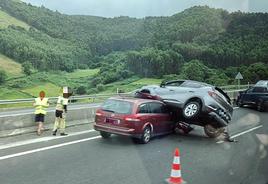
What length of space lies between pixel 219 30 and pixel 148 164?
43.6m

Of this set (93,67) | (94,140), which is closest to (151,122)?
(94,140)

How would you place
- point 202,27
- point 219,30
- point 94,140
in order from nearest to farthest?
point 94,140 → point 219,30 → point 202,27

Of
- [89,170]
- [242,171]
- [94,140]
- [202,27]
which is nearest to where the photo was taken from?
[89,170]

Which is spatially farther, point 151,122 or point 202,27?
point 202,27

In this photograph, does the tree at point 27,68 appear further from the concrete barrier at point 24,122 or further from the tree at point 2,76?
the concrete barrier at point 24,122

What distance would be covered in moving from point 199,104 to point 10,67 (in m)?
74.1

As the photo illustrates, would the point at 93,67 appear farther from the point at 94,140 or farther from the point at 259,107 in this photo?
the point at 94,140

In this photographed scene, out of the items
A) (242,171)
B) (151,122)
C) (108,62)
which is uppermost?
(108,62)

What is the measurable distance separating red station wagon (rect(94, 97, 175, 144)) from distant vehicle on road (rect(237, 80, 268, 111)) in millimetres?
12849

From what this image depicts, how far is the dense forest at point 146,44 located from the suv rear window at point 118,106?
44.8 feet

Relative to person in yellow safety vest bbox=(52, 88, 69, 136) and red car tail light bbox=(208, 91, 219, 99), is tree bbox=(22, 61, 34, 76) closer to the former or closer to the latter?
person in yellow safety vest bbox=(52, 88, 69, 136)

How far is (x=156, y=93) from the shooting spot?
49.7ft

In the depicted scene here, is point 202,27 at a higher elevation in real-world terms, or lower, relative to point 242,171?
higher

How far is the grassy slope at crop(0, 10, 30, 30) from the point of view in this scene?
98119 mm
